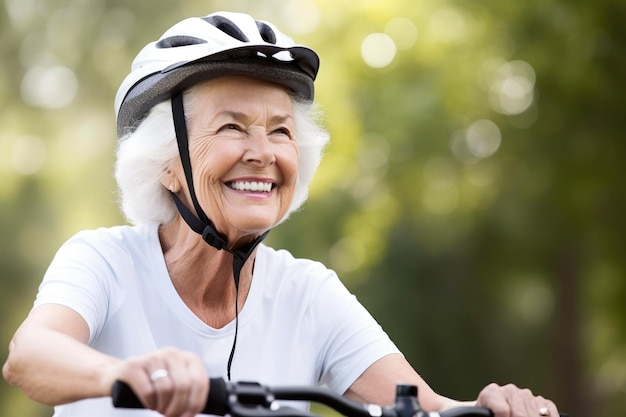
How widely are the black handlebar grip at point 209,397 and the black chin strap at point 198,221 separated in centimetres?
109

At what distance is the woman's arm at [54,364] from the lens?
2.67 meters

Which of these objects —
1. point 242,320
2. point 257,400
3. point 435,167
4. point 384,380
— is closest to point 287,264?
point 242,320

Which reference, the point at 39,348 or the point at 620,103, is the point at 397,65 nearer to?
the point at 620,103

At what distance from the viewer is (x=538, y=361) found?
64.7 ft

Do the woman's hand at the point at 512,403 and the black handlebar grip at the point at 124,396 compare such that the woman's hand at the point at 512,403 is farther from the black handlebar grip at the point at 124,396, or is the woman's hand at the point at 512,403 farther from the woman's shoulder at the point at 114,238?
the woman's shoulder at the point at 114,238

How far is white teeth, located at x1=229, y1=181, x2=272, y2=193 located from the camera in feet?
11.9

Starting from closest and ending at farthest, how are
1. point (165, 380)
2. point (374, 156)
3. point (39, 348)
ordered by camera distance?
point (165, 380) → point (39, 348) → point (374, 156)

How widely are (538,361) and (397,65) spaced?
22.8ft

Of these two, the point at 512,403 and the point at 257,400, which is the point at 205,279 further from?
the point at 257,400

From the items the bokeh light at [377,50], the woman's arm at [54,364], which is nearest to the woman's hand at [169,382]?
the woman's arm at [54,364]

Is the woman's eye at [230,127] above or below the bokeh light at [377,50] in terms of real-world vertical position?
below

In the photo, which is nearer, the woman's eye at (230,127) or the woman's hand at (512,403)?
the woman's hand at (512,403)

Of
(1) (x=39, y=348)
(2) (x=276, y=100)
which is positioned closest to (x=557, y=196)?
(2) (x=276, y=100)

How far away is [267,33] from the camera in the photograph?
390cm
